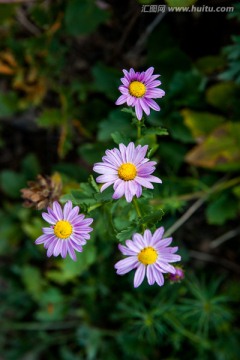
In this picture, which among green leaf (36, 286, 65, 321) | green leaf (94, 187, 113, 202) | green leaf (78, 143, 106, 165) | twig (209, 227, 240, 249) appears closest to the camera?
green leaf (94, 187, 113, 202)

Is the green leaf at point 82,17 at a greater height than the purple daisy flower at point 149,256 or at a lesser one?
greater

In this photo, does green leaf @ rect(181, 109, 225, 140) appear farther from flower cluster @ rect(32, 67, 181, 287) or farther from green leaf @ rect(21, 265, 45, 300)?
green leaf @ rect(21, 265, 45, 300)

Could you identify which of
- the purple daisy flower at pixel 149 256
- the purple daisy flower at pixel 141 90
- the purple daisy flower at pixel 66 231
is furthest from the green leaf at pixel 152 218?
the purple daisy flower at pixel 141 90

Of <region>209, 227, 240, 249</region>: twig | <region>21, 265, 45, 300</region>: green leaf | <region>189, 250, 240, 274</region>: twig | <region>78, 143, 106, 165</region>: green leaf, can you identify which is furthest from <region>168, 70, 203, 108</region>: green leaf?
<region>21, 265, 45, 300</region>: green leaf

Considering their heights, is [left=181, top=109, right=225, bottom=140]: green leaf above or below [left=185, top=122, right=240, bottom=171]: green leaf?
above

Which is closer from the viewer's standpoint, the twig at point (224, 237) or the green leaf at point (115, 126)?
the green leaf at point (115, 126)

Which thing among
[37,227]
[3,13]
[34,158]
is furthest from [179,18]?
[37,227]

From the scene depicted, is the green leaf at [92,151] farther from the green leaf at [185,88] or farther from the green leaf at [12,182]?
the green leaf at [12,182]
